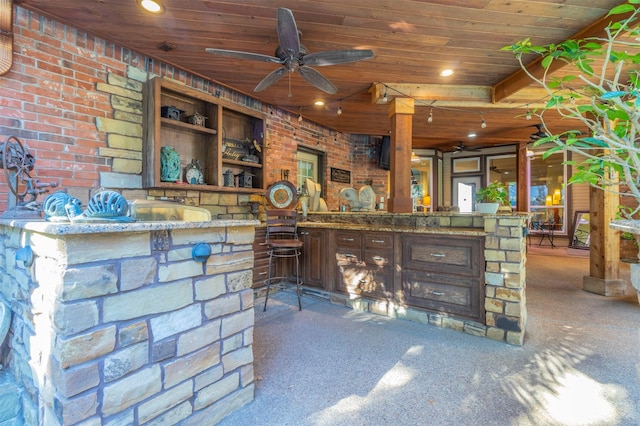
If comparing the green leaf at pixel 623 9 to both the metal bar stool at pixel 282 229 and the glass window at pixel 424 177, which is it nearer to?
the metal bar stool at pixel 282 229

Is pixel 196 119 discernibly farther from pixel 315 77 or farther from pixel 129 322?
pixel 129 322

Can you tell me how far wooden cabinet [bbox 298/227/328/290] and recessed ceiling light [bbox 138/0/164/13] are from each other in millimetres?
2478

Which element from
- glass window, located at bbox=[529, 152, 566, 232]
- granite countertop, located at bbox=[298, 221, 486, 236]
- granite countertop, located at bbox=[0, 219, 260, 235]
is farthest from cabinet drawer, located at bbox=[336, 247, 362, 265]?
glass window, located at bbox=[529, 152, 566, 232]

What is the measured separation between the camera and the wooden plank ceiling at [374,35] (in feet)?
6.85

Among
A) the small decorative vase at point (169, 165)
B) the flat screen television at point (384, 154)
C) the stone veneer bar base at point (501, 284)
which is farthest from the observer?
the flat screen television at point (384, 154)

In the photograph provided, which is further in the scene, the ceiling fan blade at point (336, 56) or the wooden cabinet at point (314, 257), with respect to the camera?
the wooden cabinet at point (314, 257)

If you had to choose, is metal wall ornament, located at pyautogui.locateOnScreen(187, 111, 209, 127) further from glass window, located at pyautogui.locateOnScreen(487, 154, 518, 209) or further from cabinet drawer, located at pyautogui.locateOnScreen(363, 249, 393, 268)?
glass window, located at pyautogui.locateOnScreen(487, 154, 518, 209)

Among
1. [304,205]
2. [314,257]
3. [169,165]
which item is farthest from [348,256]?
[169,165]

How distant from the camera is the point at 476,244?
254cm

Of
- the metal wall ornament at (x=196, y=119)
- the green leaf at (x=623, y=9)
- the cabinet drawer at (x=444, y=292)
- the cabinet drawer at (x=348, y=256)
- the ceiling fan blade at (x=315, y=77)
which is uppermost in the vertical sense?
the ceiling fan blade at (x=315, y=77)

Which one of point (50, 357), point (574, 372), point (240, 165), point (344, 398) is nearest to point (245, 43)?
point (240, 165)

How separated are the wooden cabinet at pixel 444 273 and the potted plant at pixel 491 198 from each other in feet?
1.07

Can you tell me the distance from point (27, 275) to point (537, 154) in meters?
9.73

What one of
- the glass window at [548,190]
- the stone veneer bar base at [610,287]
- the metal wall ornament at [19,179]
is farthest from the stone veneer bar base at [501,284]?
the glass window at [548,190]
